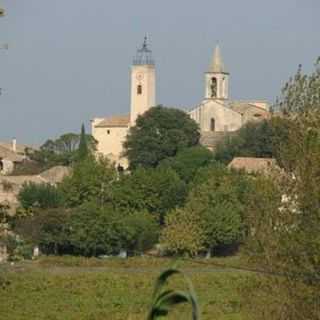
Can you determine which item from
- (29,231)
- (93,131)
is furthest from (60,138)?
(29,231)

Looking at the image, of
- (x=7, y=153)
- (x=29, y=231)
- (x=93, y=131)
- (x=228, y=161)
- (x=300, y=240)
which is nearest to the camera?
(x=300, y=240)

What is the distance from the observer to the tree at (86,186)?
70375mm

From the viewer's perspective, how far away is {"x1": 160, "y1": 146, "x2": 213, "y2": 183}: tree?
8325 centimetres

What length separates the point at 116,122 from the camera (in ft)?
369

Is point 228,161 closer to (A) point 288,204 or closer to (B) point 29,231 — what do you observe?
(B) point 29,231

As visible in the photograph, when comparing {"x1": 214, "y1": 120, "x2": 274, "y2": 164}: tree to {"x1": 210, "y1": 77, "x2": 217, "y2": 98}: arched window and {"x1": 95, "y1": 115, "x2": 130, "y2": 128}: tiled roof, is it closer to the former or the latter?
{"x1": 95, "y1": 115, "x2": 130, "y2": 128}: tiled roof

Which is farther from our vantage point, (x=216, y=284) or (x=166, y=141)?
(x=166, y=141)

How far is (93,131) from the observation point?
4547 inches

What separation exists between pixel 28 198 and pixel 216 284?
25.4 m

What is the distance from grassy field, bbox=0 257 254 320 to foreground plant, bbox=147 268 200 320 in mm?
18814

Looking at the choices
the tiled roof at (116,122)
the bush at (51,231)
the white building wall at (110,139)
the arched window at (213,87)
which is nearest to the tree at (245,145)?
the white building wall at (110,139)

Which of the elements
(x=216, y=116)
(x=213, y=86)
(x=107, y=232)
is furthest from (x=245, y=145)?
(x=107, y=232)

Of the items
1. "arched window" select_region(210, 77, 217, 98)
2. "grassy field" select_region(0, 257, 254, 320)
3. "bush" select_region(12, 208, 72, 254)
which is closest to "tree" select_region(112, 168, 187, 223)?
"bush" select_region(12, 208, 72, 254)

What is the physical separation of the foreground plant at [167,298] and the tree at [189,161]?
2986 inches
